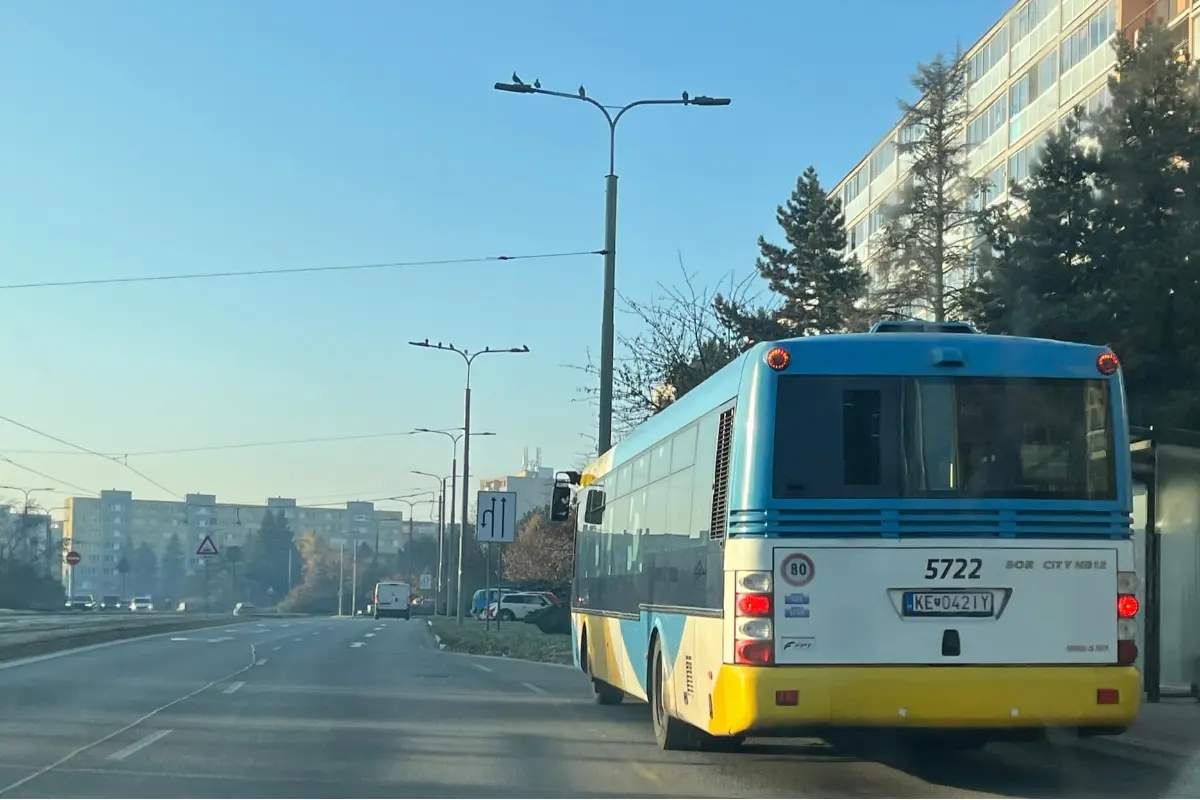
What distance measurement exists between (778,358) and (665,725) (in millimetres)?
3736

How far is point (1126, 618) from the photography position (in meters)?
9.38

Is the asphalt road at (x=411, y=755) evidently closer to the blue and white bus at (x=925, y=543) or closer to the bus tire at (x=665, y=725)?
the bus tire at (x=665, y=725)

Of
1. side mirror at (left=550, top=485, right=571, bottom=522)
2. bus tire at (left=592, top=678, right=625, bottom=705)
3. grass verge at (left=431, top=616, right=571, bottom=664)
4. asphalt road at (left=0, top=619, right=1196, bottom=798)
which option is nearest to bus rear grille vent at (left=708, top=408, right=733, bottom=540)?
asphalt road at (left=0, top=619, right=1196, bottom=798)

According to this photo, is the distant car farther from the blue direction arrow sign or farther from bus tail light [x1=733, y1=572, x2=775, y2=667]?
bus tail light [x1=733, y1=572, x2=775, y2=667]

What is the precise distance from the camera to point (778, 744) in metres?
12.5

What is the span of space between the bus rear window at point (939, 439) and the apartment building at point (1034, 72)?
34.5 m

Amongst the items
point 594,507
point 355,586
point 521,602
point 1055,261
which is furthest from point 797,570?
point 355,586

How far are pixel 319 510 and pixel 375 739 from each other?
180233 mm

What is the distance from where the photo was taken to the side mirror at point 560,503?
67.7 ft

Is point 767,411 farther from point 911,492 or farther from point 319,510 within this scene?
point 319,510

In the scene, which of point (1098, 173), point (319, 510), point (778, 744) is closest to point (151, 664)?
point (778, 744)

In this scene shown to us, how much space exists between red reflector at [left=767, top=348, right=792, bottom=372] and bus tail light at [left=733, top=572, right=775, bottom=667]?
135 cm

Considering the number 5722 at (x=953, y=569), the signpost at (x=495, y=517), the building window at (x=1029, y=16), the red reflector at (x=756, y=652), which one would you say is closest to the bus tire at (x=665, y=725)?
the red reflector at (x=756, y=652)

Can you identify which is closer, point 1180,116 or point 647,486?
point 647,486
